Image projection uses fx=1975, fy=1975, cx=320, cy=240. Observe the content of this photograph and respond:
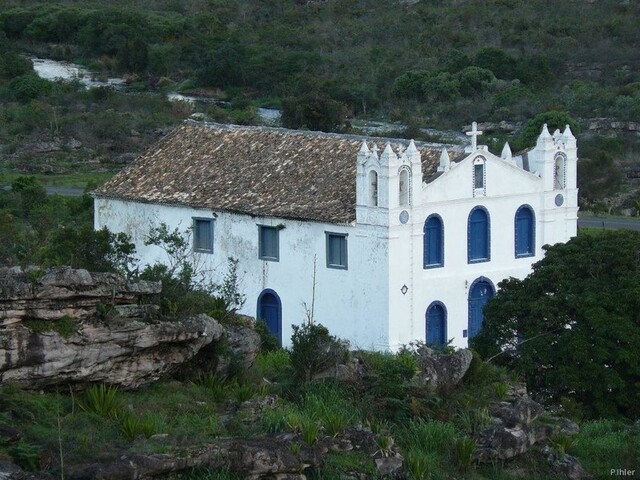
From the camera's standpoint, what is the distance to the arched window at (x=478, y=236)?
1638 inches

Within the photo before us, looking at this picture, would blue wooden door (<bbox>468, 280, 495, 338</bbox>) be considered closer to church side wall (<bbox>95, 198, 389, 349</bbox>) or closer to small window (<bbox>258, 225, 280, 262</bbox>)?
church side wall (<bbox>95, 198, 389, 349</bbox>)

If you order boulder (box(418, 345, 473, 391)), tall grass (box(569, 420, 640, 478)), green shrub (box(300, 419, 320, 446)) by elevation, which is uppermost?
boulder (box(418, 345, 473, 391))

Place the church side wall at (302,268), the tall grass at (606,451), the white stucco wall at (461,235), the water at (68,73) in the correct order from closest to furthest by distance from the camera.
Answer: the tall grass at (606,451) → the church side wall at (302,268) → the white stucco wall at (461,235) → the water at (68,73)

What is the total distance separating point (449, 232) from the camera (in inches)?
1622

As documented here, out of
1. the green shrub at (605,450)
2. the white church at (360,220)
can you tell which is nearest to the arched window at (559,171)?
the white church at (360,220)

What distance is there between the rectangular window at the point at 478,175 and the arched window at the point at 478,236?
51 centimetres

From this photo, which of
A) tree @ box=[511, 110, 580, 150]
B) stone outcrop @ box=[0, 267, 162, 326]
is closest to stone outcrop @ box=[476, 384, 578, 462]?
stone outcrop @ box=[0, 267, 162, 326]

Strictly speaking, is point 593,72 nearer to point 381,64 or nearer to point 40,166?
point 381,64

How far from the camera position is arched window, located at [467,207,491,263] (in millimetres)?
41594

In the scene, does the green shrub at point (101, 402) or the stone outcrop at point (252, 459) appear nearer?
the stone outcrop at point (252, 459)

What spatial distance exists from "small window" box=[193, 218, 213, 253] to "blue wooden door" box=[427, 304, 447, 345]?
200 inches

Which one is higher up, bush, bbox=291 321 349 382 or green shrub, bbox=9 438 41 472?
bush, bbox=291 321 349 382

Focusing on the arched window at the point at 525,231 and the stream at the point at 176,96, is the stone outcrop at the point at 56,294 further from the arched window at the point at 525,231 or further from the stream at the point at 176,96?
the stream at the point at 176,96

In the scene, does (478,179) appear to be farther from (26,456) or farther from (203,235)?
(26,456)
